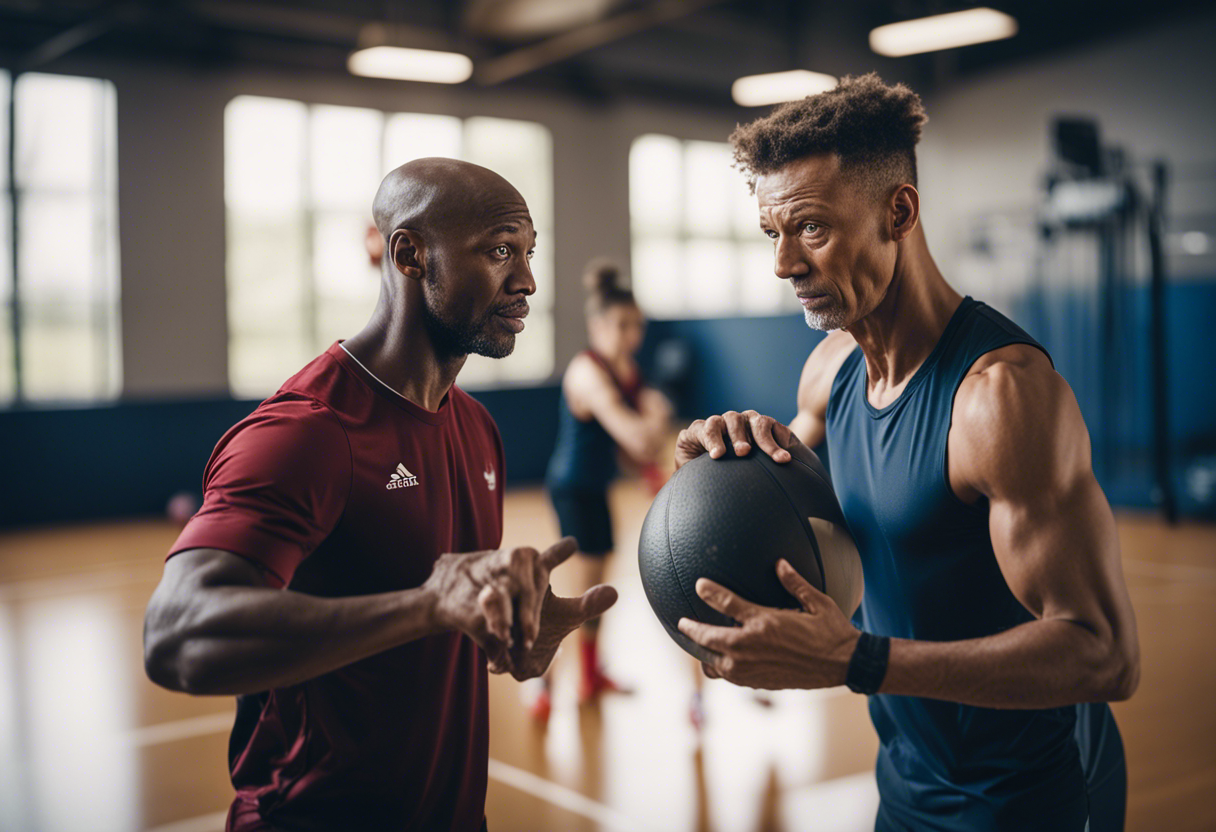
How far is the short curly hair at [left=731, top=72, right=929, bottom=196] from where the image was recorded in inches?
65.7

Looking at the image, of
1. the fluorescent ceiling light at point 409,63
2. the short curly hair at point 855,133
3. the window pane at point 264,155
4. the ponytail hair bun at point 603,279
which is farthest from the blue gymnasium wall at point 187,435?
the short curly hair at point 855,133

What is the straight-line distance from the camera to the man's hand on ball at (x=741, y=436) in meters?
1.65

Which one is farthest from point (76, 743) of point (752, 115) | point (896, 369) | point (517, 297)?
point (752, 115)

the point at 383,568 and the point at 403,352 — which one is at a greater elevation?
the point at 403,352

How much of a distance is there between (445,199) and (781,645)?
2.89 feet

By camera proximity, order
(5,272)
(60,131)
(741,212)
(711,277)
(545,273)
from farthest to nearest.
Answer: (741,212) → (711,277) → (545,273) → (60,131) → (5,272)

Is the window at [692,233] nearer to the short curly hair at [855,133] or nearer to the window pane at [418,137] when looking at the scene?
the window pane at [418,137]

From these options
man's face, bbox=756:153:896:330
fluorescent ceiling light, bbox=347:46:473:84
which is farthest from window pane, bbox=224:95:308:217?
man's face, bbox=756:153:896:330

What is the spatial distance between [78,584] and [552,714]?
4.09 meters

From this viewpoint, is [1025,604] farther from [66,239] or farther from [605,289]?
[66,239]

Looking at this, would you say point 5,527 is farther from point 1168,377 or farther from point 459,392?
point 1168,377

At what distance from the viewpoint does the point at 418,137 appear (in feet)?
35.2

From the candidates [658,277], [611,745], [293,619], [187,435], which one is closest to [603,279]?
[611,745]

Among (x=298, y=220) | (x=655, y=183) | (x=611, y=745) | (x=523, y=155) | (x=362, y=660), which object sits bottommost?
(x=611, y=745)
